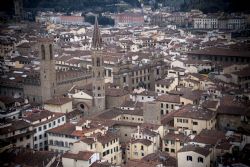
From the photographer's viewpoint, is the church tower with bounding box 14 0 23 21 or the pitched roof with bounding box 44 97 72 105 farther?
the church tower with bounding box 14 0 23 21

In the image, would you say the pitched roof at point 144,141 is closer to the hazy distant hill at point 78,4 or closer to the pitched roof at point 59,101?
the pitched roof at point 59,101

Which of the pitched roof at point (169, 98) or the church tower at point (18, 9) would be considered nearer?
the pitched roof at point (169, 98)

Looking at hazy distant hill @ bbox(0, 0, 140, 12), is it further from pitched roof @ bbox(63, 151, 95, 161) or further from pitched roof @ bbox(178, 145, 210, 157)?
pitched roof @ bbox(178, 145, 210, 157)

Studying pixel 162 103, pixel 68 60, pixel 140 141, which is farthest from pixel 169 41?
pixel 140 141

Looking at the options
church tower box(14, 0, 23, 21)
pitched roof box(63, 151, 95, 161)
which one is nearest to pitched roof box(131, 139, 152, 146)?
pitched roof box(63, 151, 95, 161)

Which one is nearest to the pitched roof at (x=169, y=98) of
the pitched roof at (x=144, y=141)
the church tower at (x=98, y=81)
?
the church tower at (x=98, y=81)

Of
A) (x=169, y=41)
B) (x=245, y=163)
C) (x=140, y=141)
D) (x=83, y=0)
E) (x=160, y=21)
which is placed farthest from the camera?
(x=83, y=0)

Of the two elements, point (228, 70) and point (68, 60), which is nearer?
point (228, 70)

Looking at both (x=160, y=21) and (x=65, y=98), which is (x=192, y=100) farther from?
(x=160, y=21)
